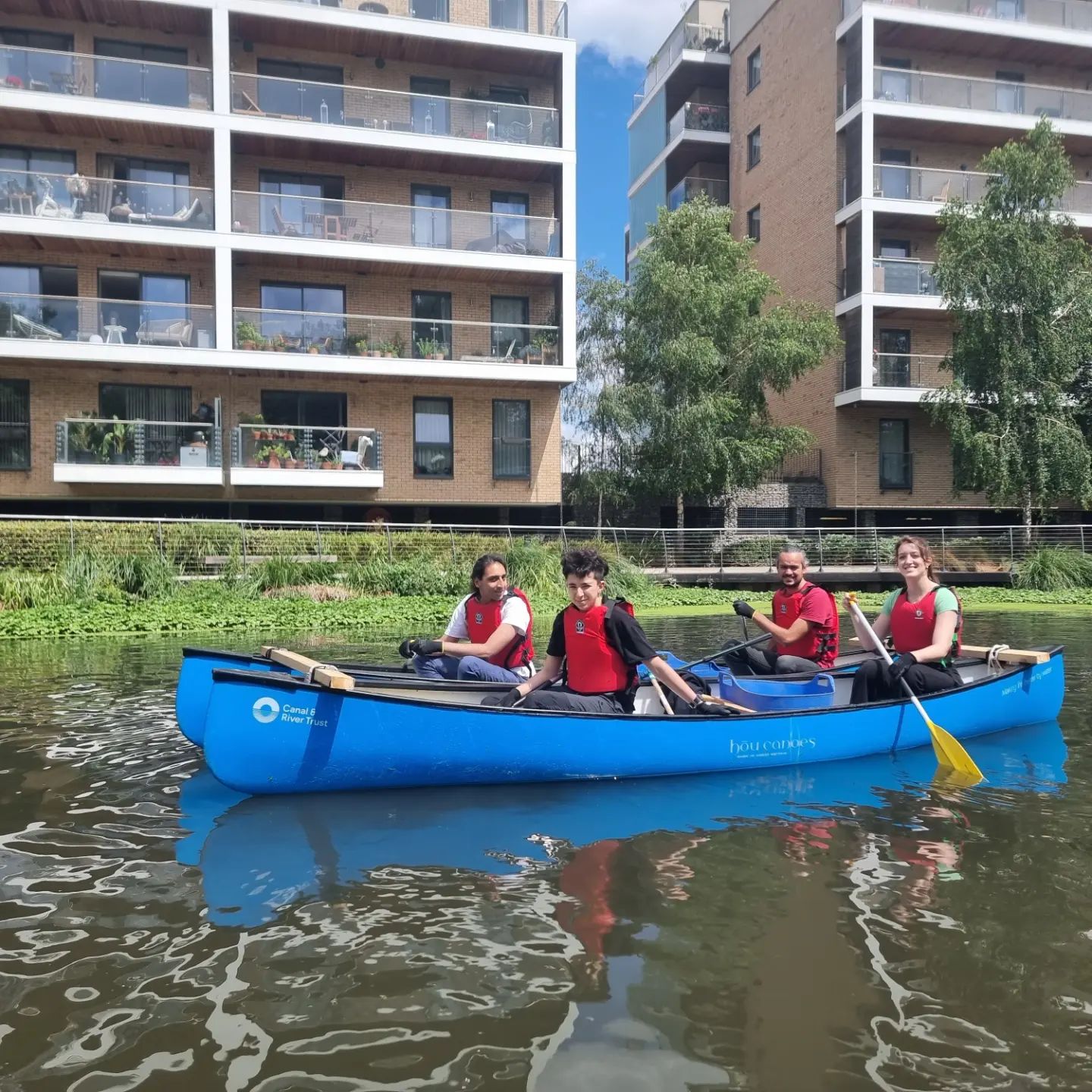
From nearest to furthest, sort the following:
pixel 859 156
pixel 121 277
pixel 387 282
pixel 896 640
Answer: pixel 896 640 < pixel 121 277 < pixel 387 282 < pixel 859 156

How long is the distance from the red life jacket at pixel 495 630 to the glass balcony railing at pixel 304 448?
15985 millimetres

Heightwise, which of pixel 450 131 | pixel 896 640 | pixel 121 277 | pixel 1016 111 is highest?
pixel 1016 111

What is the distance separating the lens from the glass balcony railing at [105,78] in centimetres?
2286

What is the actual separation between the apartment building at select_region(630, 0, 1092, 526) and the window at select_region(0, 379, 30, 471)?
781 inches

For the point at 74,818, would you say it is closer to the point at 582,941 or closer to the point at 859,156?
the point at 582,941

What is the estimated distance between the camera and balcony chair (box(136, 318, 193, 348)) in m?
23.2

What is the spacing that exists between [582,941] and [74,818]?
3.60 metres

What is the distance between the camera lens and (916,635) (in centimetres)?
873

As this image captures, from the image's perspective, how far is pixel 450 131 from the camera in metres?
25.2

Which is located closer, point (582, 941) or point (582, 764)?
point (582, 941)

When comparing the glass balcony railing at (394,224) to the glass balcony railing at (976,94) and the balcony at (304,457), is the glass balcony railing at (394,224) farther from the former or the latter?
the glass balcony railing at (976,94)

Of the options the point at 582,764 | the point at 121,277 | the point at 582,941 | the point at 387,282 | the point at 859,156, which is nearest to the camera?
the point at 582,941

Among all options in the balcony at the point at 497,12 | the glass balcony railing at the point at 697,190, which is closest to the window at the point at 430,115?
the balcony at the point at 497,12

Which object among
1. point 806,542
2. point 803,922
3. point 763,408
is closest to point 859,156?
point 763,408
